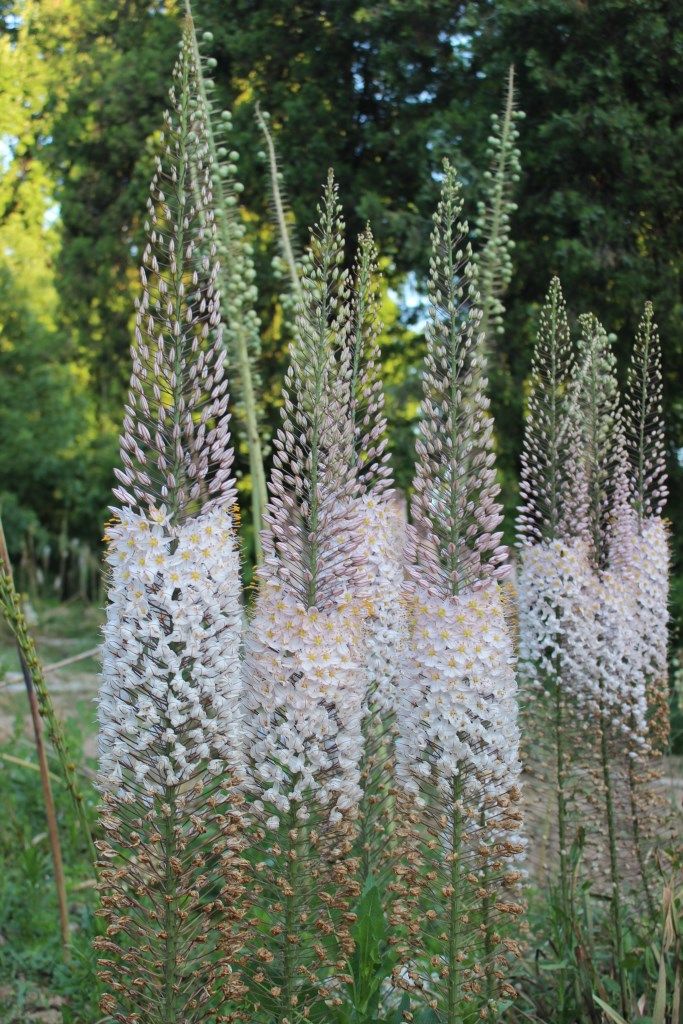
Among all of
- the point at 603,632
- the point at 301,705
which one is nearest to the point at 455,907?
the point at 301,705

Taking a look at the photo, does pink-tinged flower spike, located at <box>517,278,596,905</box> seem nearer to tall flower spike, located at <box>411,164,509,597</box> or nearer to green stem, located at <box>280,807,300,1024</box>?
tall flower spike, located at <box>411,164,509,597</box>

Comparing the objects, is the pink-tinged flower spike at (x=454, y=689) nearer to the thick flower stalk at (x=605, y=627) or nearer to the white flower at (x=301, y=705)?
the white flower at (x=301, y=705)

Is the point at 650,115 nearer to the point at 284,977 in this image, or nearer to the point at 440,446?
the point at 440,446

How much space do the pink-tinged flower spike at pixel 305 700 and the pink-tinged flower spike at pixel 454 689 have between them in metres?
0.22

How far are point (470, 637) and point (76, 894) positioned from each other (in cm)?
340

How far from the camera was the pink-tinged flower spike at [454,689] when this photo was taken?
299 centimetres

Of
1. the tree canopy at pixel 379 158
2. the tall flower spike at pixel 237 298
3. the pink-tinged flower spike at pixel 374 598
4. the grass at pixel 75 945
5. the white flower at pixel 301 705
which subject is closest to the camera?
the white flower at pixel 301 705

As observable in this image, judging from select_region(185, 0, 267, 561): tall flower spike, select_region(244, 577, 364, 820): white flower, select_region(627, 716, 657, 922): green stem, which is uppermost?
select_region(185, 0, 267, 561): tall flower spike

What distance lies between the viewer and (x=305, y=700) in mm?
2855

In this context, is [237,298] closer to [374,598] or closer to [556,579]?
[374,598]

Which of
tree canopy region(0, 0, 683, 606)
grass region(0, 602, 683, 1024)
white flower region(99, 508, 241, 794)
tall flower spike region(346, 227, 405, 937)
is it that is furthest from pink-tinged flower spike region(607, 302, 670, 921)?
tree canopy region(0, 0, 683, 606)

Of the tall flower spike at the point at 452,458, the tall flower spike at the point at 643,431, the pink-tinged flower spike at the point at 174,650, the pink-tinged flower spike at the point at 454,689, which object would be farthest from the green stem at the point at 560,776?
the pink-tinged flower spike at the point at 174,650

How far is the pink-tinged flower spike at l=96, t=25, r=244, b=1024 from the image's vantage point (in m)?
2.76

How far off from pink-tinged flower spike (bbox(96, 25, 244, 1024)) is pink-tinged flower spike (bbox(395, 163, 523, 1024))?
0.59 meters
